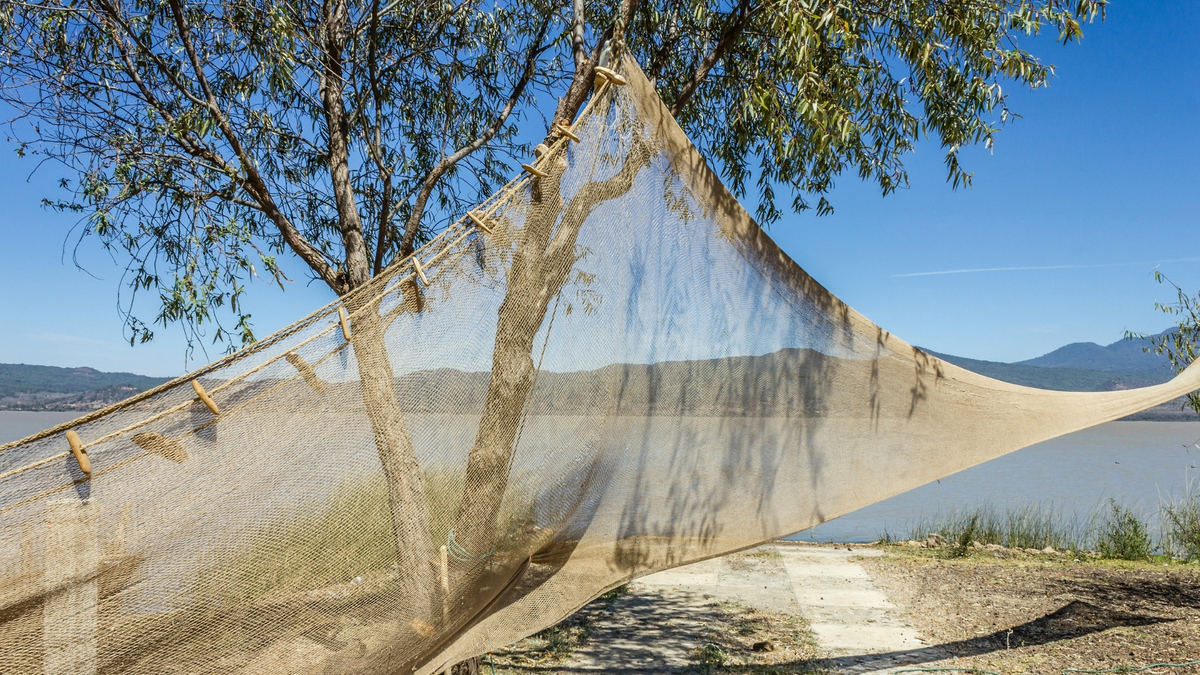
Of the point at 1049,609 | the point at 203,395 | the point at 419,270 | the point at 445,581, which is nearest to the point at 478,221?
the point at 419,270

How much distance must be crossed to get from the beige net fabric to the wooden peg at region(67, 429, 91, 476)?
13mm

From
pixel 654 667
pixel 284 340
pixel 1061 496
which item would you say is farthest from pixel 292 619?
pixel 1061 496

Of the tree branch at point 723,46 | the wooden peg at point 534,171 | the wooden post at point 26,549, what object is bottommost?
the wooden post at point 26,549

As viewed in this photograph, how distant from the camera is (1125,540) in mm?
5973

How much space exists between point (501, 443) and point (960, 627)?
3230mm

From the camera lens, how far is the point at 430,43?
383 cm

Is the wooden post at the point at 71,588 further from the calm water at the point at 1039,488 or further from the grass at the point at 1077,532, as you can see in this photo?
the calm water at the point at 1039,488

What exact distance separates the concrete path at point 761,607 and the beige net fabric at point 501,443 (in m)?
1.52

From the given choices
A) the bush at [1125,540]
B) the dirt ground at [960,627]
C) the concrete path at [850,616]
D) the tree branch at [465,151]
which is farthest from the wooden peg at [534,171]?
the bush at [1125,540]

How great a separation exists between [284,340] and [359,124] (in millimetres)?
2430

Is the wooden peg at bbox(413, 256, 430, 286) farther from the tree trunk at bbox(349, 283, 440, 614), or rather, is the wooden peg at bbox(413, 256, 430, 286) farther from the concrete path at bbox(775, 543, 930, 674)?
the concrete path at bbox(775, 543, 930, 674)

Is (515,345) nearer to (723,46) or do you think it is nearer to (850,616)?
(723,46)

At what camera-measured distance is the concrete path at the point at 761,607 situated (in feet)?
11.8

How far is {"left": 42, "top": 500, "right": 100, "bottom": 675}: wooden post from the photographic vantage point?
131 centimetres
